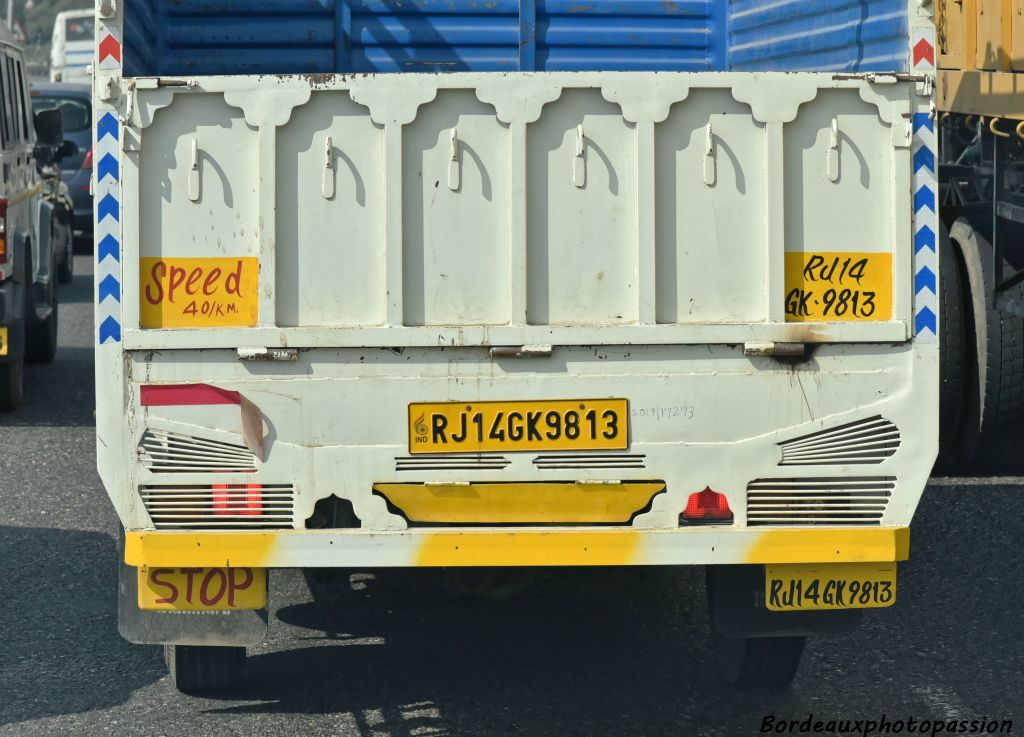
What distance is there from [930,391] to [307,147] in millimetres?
1890

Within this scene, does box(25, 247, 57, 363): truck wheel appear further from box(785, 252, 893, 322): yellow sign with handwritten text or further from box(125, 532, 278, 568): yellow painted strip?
box(785, 252, 893, 322): yellow sign with handwritten text

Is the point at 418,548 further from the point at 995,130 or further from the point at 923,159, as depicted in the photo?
the point at 995,130

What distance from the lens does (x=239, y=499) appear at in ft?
15.5

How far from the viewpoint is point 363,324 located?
4.70m

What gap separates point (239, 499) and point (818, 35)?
326 centimetres

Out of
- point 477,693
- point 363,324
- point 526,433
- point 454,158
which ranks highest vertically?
point 454,158

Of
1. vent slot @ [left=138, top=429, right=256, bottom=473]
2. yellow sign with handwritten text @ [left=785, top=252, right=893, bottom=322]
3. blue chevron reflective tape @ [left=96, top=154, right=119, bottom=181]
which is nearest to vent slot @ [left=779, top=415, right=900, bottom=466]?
yellow sign with handwritten text @ [left=785, top=252, right=893, bottom=322]

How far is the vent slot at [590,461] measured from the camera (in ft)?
15.5

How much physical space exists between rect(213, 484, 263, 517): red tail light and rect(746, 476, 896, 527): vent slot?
139cm

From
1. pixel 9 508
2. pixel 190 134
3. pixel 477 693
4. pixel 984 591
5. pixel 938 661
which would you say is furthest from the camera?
pixel 9 508

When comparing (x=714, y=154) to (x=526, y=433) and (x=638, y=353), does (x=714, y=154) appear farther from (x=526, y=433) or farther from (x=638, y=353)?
(x=526, y=433)

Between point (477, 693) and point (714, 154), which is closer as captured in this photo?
point (714, 154)

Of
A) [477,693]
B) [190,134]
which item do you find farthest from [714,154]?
[477,693]

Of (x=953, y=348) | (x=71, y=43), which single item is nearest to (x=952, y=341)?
(x=953, y=348)
